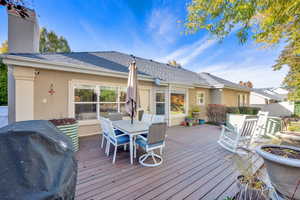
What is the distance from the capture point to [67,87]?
5336 millimetres

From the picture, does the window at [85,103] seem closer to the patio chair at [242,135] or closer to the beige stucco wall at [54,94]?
the beige stucco wall at [54,94]

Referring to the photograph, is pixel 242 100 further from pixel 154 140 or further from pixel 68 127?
pixel 68 127

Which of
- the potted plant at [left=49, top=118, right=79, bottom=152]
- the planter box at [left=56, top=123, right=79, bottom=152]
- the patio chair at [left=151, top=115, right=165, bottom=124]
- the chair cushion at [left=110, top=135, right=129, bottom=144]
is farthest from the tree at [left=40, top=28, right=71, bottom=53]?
the chair cushion at [left=110, top=135, right=129, bottom=144]

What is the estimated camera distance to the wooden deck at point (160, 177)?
230cm

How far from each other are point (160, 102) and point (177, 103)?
130 cm

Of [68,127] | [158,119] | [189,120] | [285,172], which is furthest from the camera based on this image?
[189,120]

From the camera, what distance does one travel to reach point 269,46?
4.50 m

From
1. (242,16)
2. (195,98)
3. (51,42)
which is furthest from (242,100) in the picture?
(51,42)

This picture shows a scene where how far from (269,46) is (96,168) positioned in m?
6.64

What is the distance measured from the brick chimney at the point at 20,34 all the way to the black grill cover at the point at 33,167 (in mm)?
7163

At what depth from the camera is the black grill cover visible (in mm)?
934

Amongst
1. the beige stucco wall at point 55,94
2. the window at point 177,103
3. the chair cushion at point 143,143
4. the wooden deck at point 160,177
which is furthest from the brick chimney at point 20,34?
the window at point 177,103

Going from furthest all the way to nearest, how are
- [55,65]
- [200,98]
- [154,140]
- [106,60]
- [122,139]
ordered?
[200,98] → [106,60] → [55,65] → [122,139] → [154,140]

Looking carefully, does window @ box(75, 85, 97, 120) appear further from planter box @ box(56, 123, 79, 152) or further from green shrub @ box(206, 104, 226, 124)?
green shrub @ box(206, 104, 226, 124)
